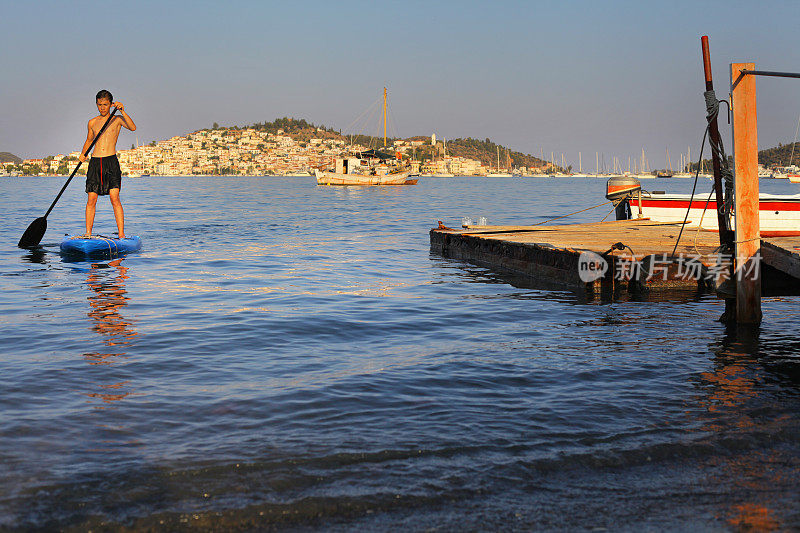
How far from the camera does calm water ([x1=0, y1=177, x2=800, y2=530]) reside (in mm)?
4305

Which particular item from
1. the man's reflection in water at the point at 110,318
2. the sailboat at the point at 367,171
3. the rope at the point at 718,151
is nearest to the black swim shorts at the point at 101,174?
the man's reflection in water at the point at 110,318

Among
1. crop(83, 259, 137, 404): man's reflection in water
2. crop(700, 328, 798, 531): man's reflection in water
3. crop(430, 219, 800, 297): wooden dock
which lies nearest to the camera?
crop(700, 328, 798, 531): man's reflection in water

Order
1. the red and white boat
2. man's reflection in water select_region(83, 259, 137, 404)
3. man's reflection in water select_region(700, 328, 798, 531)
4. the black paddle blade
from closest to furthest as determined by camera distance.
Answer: man's reflection in water select_region(700, 328, 798, 531), man's reflection in water select_region(83, 259, 137, 404), the red and white boat, the black paddle blade

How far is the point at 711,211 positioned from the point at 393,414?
58.5 ft

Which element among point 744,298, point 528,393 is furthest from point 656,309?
point 528,393

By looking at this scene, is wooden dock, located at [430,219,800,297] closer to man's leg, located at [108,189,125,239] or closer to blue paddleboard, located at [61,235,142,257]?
man's leg, located at [108,189,125,239]

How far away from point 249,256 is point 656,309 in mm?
11940

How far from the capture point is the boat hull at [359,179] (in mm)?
109188

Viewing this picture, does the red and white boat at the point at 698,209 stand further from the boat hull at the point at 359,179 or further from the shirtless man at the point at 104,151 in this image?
the boat hull at the point at 359,179

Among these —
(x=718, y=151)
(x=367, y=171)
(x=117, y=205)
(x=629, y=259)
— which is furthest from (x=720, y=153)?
(x=367, y=171)

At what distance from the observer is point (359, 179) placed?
109 m

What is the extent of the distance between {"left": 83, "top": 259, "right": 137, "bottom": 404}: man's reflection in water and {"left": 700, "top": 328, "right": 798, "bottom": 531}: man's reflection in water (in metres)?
5.03

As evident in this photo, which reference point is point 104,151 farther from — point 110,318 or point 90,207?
point 110,318

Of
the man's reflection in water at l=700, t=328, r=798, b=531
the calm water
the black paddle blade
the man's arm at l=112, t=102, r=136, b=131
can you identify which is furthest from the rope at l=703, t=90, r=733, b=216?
the black paddle blade
